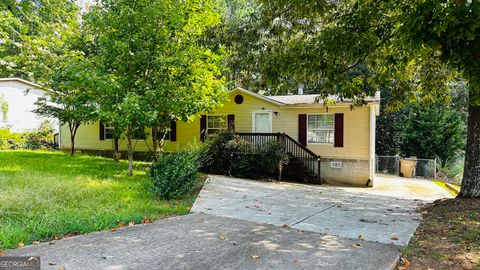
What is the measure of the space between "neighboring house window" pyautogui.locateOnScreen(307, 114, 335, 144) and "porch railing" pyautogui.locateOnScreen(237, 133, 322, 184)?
38.8 inches

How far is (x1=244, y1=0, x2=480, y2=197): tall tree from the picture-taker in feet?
17.2

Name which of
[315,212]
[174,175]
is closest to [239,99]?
[174,175]

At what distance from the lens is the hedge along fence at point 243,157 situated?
13305 millimetres

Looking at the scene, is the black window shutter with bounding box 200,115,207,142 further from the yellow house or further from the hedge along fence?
the hedge along fence

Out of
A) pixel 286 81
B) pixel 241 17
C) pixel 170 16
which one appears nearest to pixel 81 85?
pixel 170 16

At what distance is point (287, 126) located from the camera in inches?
615

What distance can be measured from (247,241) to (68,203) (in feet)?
12.3

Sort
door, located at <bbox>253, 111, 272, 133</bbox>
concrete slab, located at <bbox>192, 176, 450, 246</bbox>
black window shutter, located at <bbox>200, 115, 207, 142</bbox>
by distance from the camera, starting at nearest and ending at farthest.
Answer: concrete slab, located at <bbox>192, 176, 450, 246</bbox> → door, located at <bbox>253, 111, 272, 133</bbox> → black window shutter, located at <bbox>200, 115, 207, 142</bbox>

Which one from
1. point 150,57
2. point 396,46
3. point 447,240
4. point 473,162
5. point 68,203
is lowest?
point 447,240

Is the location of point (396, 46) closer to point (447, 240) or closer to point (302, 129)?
point (447, 240)

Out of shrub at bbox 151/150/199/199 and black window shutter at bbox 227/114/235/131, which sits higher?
black window shutter at bbox 227/114/235/131

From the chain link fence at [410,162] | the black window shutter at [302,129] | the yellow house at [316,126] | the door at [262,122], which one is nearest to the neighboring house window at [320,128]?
the yellow house at [316,126]

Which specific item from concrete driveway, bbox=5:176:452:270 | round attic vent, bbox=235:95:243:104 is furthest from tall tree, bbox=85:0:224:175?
round attic vent, bbox=235:95:243:104

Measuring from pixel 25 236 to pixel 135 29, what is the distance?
23.3ft
